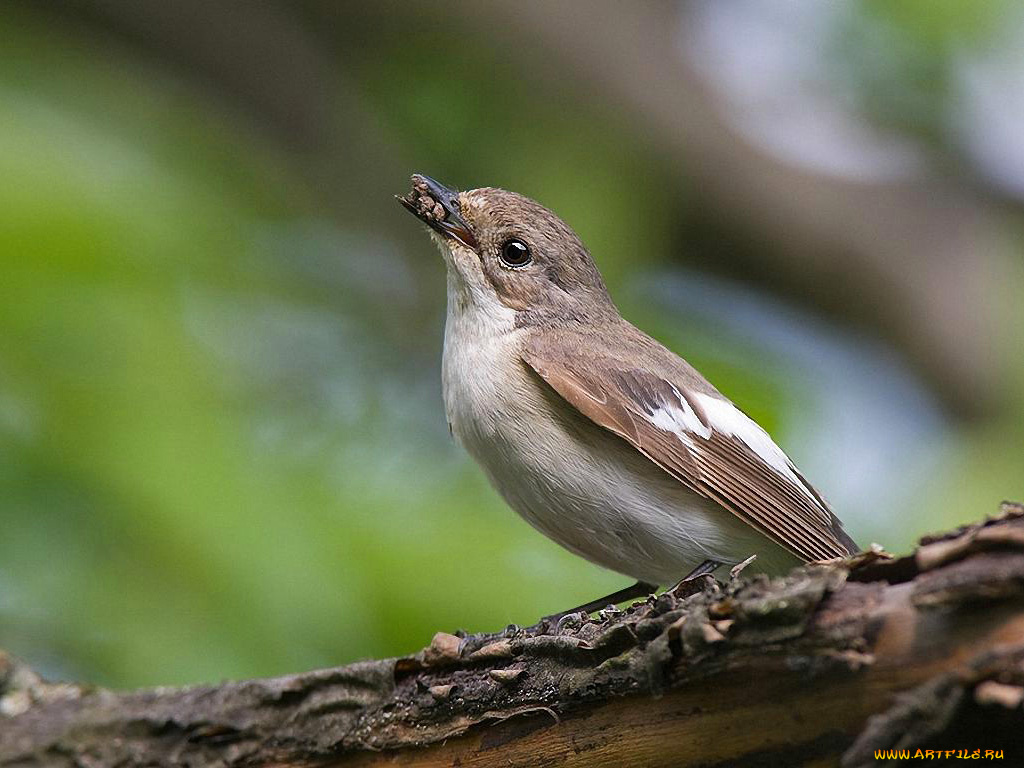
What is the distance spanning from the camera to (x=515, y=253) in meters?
4.79

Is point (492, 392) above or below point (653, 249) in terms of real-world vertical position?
below

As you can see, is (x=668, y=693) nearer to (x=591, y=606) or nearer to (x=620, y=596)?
(x=591, y=606)


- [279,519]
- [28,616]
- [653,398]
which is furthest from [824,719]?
[28,616]

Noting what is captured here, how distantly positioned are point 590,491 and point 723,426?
2.02ft

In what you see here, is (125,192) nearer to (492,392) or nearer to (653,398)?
(492,392)

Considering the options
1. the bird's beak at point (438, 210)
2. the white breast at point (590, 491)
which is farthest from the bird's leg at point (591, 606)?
the bird's beak at point (438, 210)

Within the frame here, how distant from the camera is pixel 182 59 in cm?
689

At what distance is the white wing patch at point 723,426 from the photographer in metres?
4.00

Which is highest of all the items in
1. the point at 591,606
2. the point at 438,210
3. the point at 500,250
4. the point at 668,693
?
the point at 438,210

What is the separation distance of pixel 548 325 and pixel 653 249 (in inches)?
70.4

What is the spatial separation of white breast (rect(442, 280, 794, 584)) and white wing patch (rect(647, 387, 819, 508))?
17cm

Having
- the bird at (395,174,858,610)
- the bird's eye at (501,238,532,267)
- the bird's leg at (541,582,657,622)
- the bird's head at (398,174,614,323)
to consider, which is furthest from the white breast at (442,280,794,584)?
the bird's eye at (501,238,532,267)

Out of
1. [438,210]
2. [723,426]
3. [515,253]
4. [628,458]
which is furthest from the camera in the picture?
[515,253]

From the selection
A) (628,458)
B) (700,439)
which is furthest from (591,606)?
(700,439)
